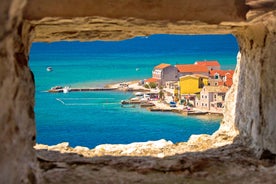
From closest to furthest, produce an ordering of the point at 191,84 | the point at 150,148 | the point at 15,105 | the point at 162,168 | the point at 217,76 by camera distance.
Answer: the point at 15,105 < the point at 162,168 < the point at 150,148 < the point at 217,76 < the point at 191,84

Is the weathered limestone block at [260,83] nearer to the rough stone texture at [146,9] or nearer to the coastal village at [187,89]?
the rough stone texture at [146,9]

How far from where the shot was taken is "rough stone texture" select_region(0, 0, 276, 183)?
195cm

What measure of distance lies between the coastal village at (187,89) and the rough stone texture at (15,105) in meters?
3.24

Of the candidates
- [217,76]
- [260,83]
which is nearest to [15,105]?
[260,83]

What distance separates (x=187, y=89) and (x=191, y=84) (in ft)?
0.63

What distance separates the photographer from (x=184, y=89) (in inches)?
262

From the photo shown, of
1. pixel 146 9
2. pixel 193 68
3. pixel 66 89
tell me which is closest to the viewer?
pixel 146 9

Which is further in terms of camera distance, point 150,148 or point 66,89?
point 66,89

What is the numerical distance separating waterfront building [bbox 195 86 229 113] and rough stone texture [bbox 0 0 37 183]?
344 cm

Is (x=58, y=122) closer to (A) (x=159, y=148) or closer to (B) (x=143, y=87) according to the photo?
(B) (x=143, y=87)

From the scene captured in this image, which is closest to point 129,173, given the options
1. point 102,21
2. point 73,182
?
point 73,182

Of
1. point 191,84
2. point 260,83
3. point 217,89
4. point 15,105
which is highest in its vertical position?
point 191,84

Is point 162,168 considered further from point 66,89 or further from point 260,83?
point 66,89

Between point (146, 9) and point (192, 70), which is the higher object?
point (192, 70)
